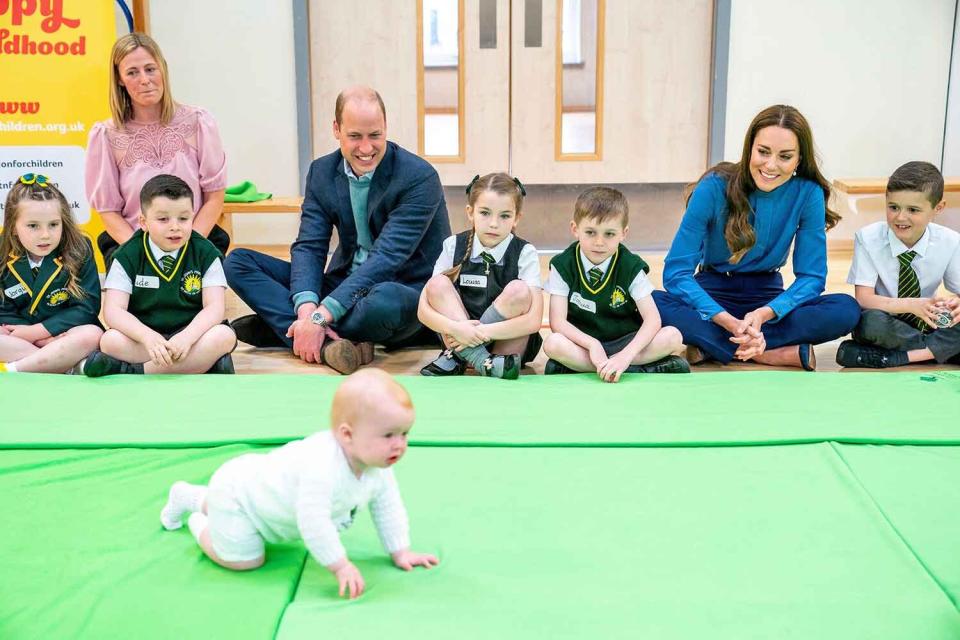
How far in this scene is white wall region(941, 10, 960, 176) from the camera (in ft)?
16.5

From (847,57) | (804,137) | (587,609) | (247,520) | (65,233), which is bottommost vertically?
(587,609)

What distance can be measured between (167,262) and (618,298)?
1.32m

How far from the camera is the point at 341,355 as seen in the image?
3184 mm

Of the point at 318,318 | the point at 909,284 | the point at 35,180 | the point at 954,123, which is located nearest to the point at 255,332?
the point at 318,318

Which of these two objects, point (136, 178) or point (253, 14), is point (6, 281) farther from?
point (253, 14)

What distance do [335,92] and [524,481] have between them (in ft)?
11.0

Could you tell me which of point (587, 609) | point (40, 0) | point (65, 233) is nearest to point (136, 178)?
point (65, 233)

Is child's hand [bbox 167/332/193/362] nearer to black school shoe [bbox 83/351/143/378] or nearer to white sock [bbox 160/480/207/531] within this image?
black school shoe [bbox 83/351/143/378]

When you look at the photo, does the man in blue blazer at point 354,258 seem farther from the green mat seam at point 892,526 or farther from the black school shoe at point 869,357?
the green mat seam at point 892,526

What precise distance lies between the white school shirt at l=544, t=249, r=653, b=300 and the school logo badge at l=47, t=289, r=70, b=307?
4.76ft

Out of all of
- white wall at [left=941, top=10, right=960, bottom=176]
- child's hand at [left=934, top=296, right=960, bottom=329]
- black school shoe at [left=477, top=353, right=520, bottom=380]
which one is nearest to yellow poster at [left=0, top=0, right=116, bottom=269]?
black school shoe at [left=477, top=353, right=520, bottom=380]

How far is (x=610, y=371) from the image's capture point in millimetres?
2900

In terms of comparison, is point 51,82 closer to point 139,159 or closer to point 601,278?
point 139,159

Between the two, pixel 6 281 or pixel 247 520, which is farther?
pixel 6 281
